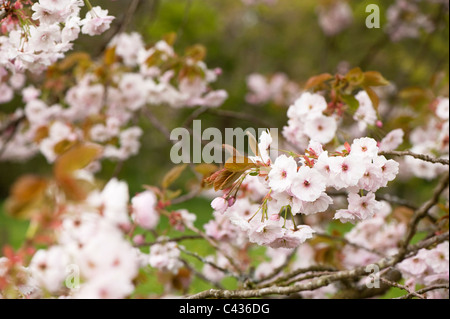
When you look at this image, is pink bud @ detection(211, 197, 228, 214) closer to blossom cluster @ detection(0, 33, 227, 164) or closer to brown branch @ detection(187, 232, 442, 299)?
brown branch @ detection(187, 232, 442, 299)

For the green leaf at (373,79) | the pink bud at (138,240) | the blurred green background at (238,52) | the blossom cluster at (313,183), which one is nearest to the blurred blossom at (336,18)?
the blurred green background at (238,52)

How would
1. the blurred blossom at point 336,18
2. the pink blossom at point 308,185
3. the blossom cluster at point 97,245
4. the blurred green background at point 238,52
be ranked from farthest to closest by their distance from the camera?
the blurred green background at point 238,52
the blurred blossom at point 336,18
the pink blossom at point 308,185
the blossom cluster at point 97,245

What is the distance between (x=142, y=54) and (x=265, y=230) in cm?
126

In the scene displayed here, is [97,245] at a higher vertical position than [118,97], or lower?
lower

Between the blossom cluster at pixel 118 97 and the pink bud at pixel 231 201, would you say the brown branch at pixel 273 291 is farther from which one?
the blossom cluster at pixel 118 97

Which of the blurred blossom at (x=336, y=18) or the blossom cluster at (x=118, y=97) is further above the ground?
the blurred blossom at (x=336, y=18)

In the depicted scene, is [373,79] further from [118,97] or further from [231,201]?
[118,97]

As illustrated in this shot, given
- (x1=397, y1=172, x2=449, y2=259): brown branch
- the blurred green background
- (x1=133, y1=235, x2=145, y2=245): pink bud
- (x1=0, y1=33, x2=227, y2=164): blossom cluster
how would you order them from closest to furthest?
(x1=397, y1=172, x2=449, y2=259): brown branch
(x1=133, y1=235, x2=145, y2=245): pink bud
(x1=0, y1=33, x2=227, y2=164): blossom cluster
the blurred green background

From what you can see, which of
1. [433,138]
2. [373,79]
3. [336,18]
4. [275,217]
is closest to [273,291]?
[275,217]

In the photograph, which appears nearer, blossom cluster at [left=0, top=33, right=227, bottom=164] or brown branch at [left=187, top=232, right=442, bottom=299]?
brown branch at [left=187, top=232, right=442, bottom=299]

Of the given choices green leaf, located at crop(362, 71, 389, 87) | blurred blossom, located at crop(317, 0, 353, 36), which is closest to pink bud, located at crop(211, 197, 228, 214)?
green leaf, located at crop(362, 71, 389, 87)

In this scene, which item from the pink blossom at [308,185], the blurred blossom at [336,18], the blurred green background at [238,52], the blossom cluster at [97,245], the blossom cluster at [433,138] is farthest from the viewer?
the blurred green background at [238,52]
